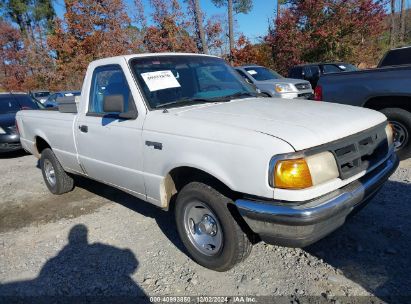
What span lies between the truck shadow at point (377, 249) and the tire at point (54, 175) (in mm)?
3753

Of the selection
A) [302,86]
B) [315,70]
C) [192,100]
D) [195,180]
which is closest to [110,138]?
[192,100]

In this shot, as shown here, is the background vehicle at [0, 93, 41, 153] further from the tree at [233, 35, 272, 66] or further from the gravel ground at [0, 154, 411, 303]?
the tree at [233, 35, 272, 66]

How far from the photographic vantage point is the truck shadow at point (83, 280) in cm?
292

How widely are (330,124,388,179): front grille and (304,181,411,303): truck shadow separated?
18.4 inches

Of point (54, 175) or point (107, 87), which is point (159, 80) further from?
point (54, 175)

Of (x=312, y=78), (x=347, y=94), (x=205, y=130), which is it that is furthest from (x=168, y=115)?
(x=312, y=78)

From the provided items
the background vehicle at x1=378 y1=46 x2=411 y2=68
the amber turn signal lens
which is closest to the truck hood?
the amber turn signal lens

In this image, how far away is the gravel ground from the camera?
2840 millimetres

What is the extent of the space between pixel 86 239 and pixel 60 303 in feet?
3.68

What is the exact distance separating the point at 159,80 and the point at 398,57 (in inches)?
224

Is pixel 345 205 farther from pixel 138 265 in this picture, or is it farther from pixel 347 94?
pixel 347 94

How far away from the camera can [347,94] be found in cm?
563

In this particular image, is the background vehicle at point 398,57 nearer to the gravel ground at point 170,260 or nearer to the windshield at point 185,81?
the gravel ground at point 170,260

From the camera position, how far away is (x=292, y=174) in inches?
92.7
